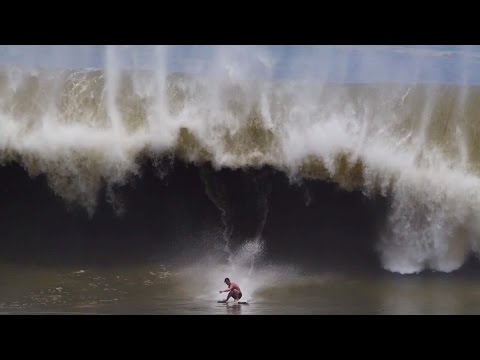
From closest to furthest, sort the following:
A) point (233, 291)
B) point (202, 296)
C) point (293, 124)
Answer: point (233, 291) < point (202, 296) < point (293, 124)

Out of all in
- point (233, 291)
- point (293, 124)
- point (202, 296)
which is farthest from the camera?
point (293, 124)

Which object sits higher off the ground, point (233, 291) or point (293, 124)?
point (293, 124)

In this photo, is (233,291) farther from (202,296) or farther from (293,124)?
→ (293,124)

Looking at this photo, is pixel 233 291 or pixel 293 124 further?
pixel 293 124

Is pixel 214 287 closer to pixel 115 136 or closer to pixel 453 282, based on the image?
pixel 115 136

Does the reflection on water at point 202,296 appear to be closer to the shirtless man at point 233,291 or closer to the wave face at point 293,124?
the shirtless man at point 233,291

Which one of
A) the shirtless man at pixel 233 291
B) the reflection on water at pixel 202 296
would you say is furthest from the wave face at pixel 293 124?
the shirtless man at pixel 233 291

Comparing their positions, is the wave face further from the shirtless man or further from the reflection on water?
the shirtless man

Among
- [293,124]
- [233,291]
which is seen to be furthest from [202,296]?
[293,124]

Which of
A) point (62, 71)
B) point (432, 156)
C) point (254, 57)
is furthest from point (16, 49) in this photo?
point (432, 156)
